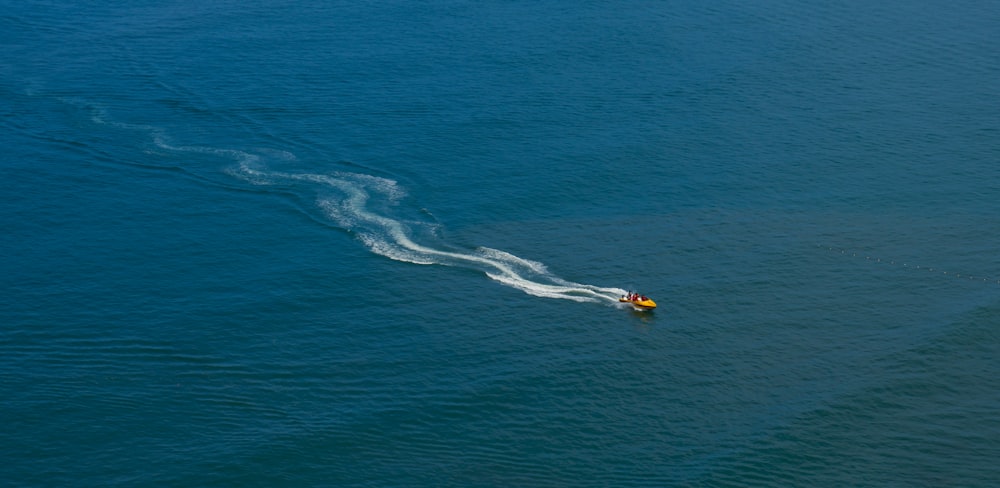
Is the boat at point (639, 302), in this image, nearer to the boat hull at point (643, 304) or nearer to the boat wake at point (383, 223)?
the boat hull at point (643, 304)

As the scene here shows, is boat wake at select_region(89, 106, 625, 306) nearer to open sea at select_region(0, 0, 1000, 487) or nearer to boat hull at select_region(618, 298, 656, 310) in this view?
open sea at select_region(0, 0, 1000, 487)

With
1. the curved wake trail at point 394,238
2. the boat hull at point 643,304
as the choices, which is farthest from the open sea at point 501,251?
the boat hull at point 643,304

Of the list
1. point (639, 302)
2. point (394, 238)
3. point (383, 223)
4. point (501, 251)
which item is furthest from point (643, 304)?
point (383, 223)

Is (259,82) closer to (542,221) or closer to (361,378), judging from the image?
(542,221)

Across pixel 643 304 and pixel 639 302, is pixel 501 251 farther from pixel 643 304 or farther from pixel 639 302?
pixel 643 304

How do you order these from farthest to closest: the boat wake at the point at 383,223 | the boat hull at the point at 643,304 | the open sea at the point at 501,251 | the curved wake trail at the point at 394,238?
the boat wake at the point at 383,223
the curved wake trail at the point at 394,238
the boat hull at the point at 643,304
the open sea at the point at 501,251
